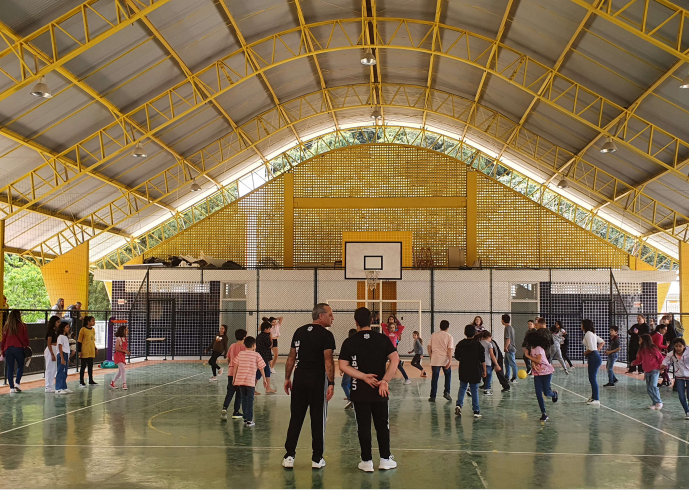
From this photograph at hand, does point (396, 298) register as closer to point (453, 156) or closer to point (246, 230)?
point (246, 230)

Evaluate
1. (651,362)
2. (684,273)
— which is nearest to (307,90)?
(684,273)

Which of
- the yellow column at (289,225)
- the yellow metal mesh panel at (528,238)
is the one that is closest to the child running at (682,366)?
the yellow metal mesh panel at (528,238)

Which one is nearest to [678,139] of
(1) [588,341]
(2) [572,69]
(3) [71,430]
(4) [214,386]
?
(2) [572,69]

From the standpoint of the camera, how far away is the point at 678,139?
1928 centimetres

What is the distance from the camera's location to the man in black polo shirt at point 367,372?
6.76 meters

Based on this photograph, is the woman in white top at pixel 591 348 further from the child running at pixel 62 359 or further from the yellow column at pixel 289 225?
the yellow column at pixel 289 225

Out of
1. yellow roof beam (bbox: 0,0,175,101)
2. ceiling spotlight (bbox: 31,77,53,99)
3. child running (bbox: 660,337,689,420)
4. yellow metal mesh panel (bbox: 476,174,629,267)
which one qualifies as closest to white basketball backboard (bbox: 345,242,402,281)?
yellow metal mesh panel (bbox: 476,174,629,267)

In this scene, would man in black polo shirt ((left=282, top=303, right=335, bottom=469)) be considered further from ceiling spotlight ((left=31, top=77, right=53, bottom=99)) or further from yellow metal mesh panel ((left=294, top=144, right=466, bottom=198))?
yellow metal mesh panel ((left=294, top=144, right=466, bottom=198))

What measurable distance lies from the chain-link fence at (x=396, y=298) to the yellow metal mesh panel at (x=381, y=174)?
543 cm

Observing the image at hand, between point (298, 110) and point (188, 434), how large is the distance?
20923 mm

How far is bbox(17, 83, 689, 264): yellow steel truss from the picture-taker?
2633cm

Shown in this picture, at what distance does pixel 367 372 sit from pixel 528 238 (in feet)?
80.4

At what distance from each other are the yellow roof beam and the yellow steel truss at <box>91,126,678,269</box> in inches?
636

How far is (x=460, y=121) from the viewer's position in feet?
87.8
